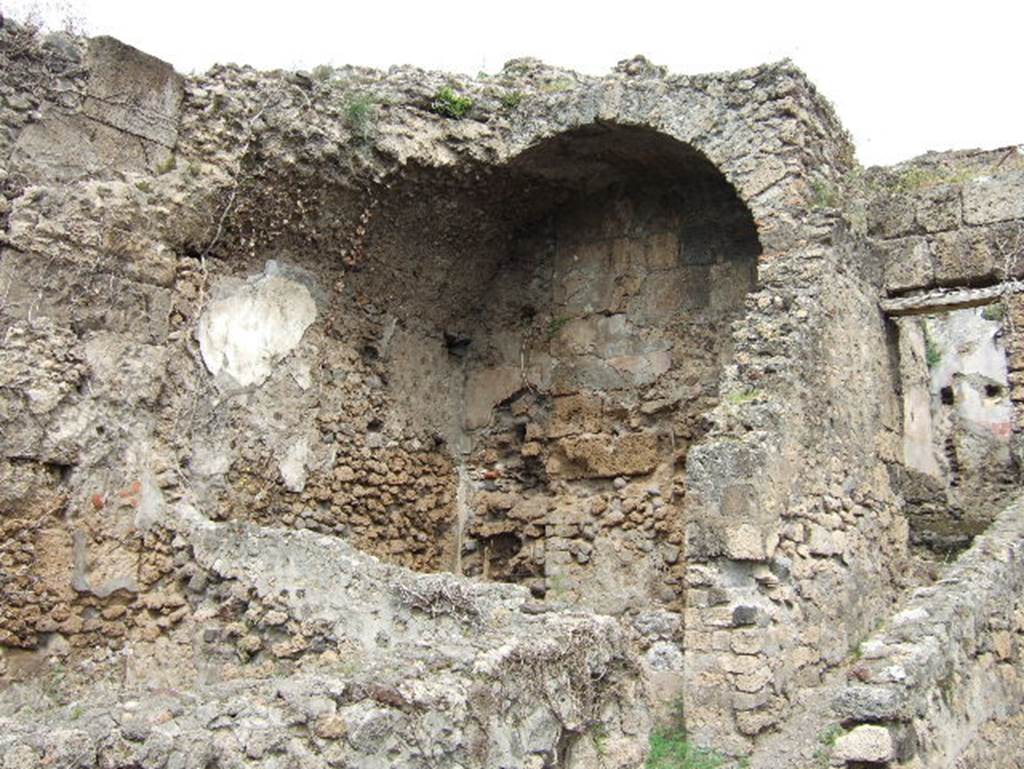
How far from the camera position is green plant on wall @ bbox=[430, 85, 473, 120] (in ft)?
25.1

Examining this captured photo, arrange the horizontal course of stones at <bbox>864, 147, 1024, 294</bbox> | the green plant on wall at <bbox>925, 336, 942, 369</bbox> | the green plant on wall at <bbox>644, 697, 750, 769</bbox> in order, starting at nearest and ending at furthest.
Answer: the green plant on wall at <bbox>644, 697, 750, 769</bbox>
the horizontal course of stones at <bbox>864, 147, 1024, 294</bbox>
the green plant on wall at <bbox>925, 336, 942, 369</bbox>

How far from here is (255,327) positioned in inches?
278

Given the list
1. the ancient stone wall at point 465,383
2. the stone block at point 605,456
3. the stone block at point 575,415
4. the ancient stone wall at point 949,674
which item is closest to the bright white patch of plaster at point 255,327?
the ancient stone wall at point 465,383

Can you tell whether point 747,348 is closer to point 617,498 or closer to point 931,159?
point 617,498

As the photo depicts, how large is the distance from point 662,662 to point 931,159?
4.81 meters

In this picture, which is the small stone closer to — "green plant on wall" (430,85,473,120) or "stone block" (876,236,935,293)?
"green plant on wall" (430,85,473,120)

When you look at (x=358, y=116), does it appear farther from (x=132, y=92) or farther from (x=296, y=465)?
(x=296, y=465)

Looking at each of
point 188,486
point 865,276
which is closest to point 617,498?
point 865,276

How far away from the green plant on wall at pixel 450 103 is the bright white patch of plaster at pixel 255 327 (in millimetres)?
1585

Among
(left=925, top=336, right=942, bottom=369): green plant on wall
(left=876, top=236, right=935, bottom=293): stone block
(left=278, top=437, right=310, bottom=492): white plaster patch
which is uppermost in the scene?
(left=925, top=336, right=942, bottom=369): green plant on wall

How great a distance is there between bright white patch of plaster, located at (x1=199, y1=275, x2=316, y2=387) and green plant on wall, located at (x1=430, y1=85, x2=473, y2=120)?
1.59m

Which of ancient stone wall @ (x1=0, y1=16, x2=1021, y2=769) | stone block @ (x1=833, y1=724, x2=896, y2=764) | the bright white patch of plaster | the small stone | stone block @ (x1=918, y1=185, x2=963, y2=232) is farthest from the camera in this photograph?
stone block @ (x1=918, y1=185, x2=963, y2=232)

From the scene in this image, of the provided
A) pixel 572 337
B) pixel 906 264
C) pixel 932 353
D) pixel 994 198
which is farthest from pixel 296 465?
pixel 932 353

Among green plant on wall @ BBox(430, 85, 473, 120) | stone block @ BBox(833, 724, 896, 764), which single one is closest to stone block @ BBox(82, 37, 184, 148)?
green plant on wall @ BBox(430, 85, 473, 120)
